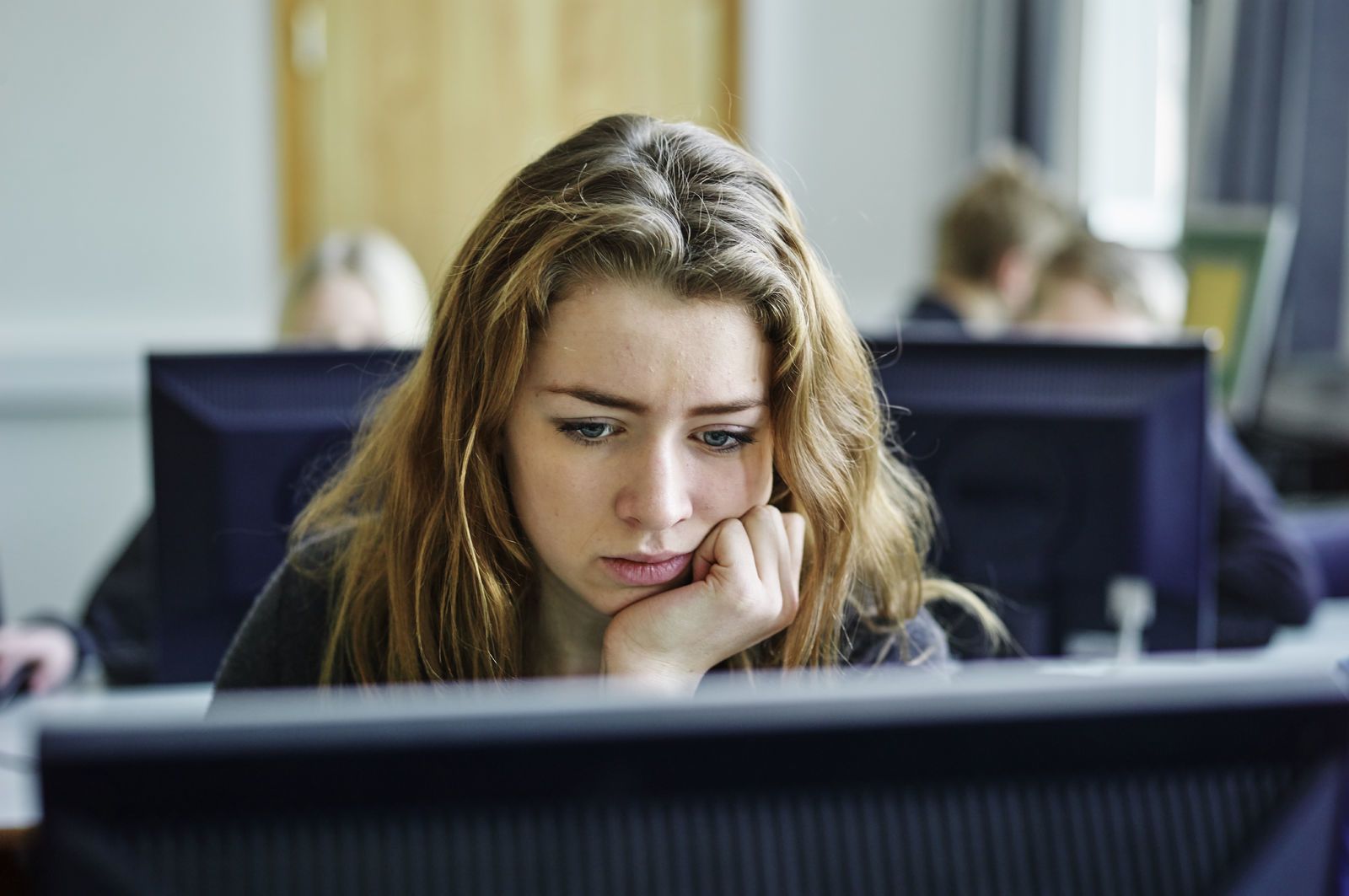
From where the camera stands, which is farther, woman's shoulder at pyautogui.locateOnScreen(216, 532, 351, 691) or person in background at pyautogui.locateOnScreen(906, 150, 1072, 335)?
person in background at pyautogui.locateOnScreen(906, 150, 1072, 335)

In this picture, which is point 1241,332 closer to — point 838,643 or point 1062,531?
point 1062,531

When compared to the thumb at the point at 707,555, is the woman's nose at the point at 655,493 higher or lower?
higher

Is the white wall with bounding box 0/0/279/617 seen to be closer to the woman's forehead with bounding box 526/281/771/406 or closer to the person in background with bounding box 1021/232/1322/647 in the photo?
the person in background with bounding box 1021/232/1322/647

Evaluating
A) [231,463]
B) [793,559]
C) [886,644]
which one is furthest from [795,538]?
[231,463]

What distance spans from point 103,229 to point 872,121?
2.33 meters

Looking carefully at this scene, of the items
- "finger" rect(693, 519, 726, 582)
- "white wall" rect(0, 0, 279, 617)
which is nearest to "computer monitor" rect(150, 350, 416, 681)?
"finger" rect(693, 519, 726, 582)

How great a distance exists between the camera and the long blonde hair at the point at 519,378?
3.52ft

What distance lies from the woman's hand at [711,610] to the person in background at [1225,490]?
0.72 m

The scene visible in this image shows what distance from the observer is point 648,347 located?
3.39 ft

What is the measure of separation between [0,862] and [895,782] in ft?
3.26

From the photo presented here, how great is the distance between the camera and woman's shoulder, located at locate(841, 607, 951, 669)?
118 cm

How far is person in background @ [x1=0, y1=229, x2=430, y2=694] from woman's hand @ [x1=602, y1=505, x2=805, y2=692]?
358mm

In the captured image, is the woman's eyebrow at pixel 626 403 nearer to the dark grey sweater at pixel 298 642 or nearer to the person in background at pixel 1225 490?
the dark grey sweater at pixel 298 642

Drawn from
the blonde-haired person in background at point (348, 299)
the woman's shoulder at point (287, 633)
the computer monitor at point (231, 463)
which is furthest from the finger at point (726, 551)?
the blonde-haired person in background at point (348, 299)
